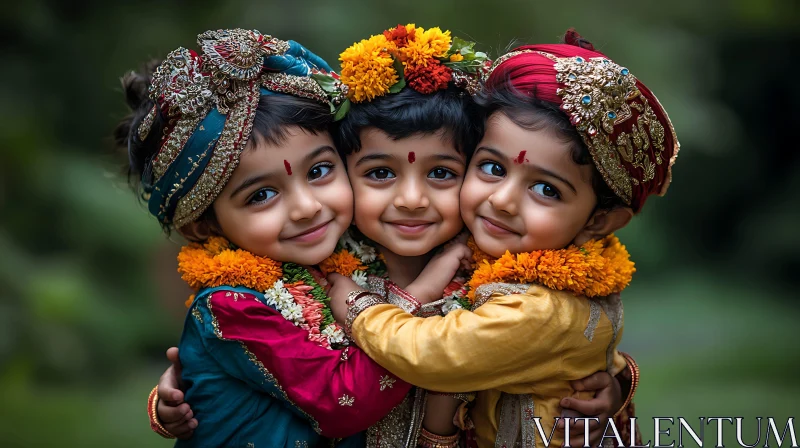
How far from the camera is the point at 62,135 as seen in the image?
20.4 ft

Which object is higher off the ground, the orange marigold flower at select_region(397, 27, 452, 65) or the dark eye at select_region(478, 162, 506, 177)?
the orange marigold flower at select_region(397, 27, 452, 65)

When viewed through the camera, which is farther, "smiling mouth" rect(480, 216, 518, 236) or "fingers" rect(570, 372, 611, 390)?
"fingers" rect(570, 372, 611, 390)

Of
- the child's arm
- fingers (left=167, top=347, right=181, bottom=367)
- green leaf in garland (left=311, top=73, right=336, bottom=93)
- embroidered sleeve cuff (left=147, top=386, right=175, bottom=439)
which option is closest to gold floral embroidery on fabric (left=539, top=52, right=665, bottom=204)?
green leaf in garland (left=311, top=73, right=336, bottom=93)

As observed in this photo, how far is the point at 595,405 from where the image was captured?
9.54 ft

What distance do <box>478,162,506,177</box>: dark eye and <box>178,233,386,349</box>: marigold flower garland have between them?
602mm

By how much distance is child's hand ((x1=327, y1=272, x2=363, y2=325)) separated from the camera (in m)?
2.86

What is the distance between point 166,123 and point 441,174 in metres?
0.98

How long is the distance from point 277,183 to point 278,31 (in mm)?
3761

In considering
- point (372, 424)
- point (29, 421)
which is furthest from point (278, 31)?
point (372, 424)

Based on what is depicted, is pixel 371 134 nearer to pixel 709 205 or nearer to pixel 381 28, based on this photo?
pixel 381 28

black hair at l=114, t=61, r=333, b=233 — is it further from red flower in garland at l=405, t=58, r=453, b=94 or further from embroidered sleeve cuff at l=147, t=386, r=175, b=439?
embroidered sleeve cuff at l=147, t=386, r=175, b=439

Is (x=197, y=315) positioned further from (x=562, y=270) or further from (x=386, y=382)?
(x=562, y=270)

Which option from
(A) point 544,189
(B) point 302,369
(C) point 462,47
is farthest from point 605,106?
(B) point 302,369

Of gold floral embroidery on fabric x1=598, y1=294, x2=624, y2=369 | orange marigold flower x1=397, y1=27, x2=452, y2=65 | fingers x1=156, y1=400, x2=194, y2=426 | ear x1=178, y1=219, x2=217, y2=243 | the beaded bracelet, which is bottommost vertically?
fingers x1=156, y1=400, x2=194, y2=426
